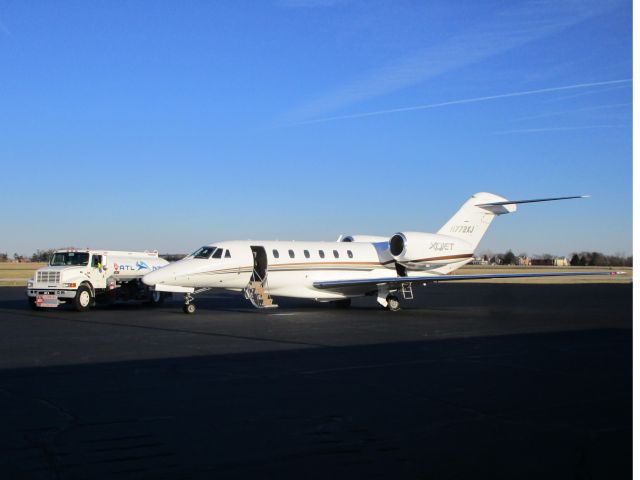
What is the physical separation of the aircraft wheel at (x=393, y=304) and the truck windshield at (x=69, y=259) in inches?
418

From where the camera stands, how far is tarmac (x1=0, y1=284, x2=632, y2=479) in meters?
5.34

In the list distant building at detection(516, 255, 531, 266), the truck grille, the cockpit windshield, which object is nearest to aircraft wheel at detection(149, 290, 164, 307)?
the truck grille

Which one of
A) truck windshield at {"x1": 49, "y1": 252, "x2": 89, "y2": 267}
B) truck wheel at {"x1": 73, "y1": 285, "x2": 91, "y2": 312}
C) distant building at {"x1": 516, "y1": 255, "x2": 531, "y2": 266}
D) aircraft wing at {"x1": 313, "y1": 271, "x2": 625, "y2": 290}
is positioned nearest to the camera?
aircraft wing at {"x1": 313, "y1": 271, "x2": 625, "y2": 290}

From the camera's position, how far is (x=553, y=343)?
43.8 feet

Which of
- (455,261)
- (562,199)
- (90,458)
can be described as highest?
(562,199)

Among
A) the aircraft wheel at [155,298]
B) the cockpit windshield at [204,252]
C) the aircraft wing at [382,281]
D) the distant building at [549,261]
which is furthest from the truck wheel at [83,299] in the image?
the distant building at [549,261]

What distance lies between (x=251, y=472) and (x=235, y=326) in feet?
39.6

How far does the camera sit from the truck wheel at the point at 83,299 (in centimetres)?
2243

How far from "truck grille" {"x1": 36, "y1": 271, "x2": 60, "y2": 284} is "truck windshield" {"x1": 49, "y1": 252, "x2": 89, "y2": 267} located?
70cm

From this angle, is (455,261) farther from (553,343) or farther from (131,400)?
(131,400)

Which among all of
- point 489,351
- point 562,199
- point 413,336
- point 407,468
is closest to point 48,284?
point 413,336

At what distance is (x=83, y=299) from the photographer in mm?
22641

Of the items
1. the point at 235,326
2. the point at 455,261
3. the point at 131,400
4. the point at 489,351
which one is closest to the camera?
the point at 131,400

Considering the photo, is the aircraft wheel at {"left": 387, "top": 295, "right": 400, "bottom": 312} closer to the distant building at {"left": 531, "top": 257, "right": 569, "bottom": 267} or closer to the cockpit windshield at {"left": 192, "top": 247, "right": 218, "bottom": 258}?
the cockpit windshield at {"left": 192, "top": 247, "right": 218, "bottom": 258}
